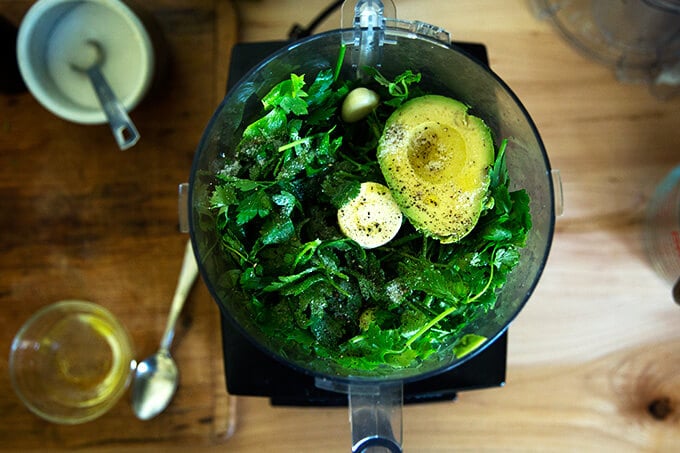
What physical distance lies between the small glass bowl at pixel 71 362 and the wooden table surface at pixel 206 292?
0.08 ft

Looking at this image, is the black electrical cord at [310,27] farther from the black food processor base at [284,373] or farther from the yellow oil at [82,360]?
the yellow oil at [82,360]

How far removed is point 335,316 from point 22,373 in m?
0.57

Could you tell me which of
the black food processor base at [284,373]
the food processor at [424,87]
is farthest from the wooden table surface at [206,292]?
the food processor at [424,87]

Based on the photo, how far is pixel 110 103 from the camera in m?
0.88

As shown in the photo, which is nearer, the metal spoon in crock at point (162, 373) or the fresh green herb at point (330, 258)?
the fresh green herb at point (330, 258)

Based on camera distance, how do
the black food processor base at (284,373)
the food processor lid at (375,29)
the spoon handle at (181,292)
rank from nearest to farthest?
the food processor lid at (375,29), the black food processor base at (284,373), the spoon handle at (181,292)

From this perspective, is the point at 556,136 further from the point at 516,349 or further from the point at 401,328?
the point at 401,328

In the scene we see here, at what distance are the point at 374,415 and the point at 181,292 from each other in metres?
0.38

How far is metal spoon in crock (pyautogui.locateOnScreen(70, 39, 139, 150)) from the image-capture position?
2.85 feet

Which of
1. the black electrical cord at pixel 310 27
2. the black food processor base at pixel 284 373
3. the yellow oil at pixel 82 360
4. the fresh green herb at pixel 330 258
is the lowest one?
the yellow oil at pixel 82 360

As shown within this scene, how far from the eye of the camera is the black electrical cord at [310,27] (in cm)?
91

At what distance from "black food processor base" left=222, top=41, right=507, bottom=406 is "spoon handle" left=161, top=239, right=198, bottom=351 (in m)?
0.13

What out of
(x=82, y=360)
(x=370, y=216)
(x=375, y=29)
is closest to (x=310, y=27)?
(x=375, y=29)

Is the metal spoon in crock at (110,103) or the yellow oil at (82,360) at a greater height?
the metal spoon in crock at (110,103)
